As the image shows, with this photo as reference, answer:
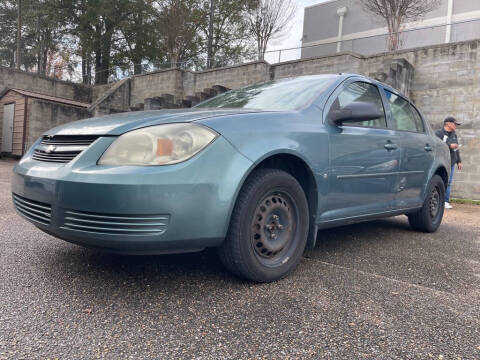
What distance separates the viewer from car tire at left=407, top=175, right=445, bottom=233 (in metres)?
4.10

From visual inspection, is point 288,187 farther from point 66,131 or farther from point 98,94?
point 98,94

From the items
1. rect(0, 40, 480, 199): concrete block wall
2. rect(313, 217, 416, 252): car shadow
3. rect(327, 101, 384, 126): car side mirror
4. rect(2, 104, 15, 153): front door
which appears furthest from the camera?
rect(2, 104, 15, 153): front door

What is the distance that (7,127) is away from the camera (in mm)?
14594

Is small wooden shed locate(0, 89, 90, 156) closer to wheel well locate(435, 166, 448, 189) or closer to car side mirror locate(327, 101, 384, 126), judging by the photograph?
wheel well locate(435, 166, 448, 189)

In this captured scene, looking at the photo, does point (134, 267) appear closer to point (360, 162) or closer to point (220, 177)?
point (220, 177)

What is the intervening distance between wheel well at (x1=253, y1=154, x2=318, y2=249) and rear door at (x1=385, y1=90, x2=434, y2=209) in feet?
4.27

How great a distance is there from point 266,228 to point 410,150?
6.87 feet

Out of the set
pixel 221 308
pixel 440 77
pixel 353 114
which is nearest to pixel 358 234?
pixel 353 114

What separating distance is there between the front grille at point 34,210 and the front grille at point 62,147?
0.85 feet

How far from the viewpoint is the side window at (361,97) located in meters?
2.88

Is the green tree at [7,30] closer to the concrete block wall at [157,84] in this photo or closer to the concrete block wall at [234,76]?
the concrete block wall at [157,84]

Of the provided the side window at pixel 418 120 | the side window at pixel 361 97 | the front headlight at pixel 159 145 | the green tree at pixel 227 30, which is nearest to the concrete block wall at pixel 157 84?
the green tree at pixel 227 30

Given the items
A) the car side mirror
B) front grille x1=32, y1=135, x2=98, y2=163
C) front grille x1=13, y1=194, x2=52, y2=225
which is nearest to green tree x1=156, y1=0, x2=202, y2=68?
the car side mirror

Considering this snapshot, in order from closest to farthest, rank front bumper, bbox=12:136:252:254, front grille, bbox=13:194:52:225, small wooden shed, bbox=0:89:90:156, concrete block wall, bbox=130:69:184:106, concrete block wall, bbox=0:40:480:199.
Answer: front bumper, bbox=12:136:252:254 → front grille, bbox=13:194:52:225 → concrete block wall, bbox=0:40:480:199 → small wooden shed, bbox=0:89:90:156 → concrete block wall, bbox=130:69:184:106
